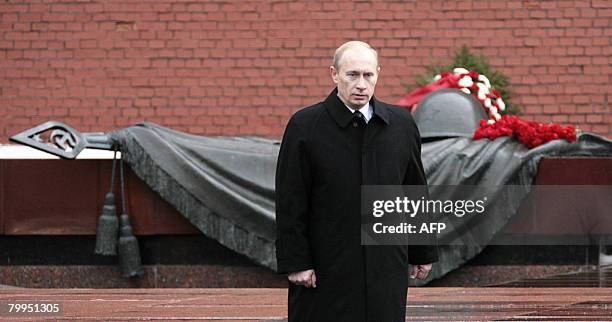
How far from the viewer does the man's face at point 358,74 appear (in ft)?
10.0

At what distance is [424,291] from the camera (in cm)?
673

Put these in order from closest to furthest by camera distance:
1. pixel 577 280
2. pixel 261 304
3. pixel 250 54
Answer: pixel 261 304, pixel 577 280, pixel 250 54

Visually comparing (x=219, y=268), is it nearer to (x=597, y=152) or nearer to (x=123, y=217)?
(x=123, y=217)

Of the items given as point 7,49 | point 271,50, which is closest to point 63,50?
point 7,49

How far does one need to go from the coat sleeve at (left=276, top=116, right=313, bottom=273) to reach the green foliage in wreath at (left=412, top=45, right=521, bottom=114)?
242 inches

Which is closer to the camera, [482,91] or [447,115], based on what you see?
[447,115]

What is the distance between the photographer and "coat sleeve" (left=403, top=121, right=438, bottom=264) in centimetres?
318

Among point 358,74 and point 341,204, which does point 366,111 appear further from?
point 341,204

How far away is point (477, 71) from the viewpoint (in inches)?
365

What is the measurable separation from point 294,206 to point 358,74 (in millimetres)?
375

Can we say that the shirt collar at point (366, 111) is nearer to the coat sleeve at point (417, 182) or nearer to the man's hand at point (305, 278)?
the coat sleeve at point (417, 182)

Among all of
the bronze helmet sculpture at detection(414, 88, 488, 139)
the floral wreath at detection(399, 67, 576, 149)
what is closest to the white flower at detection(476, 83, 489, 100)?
the floral wreath at detection(399, 67, 576, 149)

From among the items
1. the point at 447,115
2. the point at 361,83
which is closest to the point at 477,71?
the point at 447,115

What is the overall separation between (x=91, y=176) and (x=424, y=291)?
2.29 m
